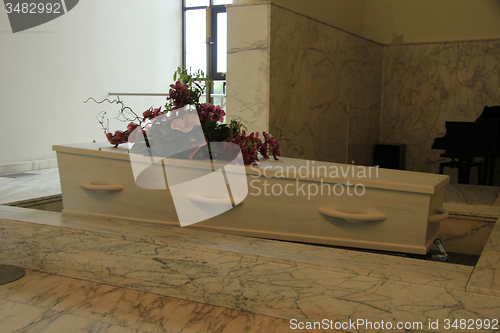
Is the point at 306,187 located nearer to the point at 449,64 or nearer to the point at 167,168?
the point at 167,168

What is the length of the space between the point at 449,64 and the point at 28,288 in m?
5.78

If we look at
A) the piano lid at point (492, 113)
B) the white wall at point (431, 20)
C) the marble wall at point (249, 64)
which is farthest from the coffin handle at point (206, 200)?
the white wall at point (431, 20)

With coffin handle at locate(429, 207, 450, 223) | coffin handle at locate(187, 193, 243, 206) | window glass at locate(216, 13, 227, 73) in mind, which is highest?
window glass at locate(216, 13, 227, 73)

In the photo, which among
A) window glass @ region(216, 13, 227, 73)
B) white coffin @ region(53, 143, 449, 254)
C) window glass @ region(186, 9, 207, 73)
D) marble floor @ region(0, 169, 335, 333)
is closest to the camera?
marble floor @ region(0, 169, 335, 333)

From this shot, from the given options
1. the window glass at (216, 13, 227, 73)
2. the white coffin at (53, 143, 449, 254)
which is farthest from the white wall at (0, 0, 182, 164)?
the white coffin at (53, 143, 449, 254)

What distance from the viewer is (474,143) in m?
4.50

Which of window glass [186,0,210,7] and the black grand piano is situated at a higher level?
window glass [186,0,210,7]

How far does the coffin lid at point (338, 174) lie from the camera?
4.91 ft

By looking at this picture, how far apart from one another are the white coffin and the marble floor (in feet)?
1.14

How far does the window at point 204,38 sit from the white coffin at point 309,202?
18.6 feet

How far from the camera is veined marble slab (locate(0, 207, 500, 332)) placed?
1242 millimetres

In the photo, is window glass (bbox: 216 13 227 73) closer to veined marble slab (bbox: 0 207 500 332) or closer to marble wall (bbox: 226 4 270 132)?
marble wall (bbox: 226 4 270 132)

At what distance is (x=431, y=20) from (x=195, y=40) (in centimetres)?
382

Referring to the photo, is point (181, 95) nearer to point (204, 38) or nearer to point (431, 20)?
point (431, 20)
